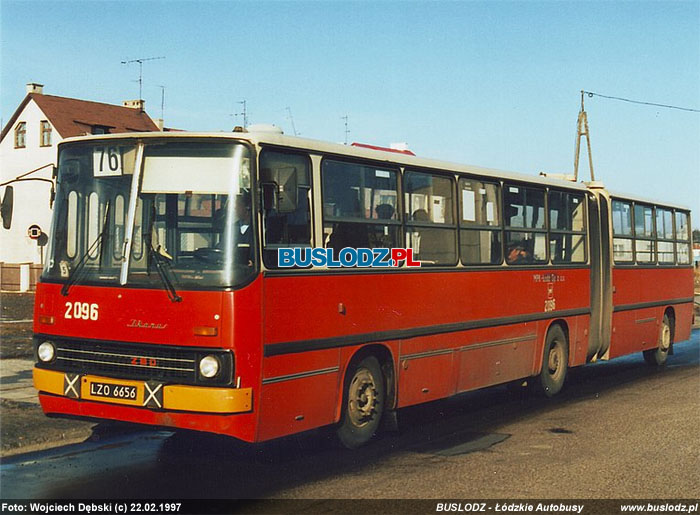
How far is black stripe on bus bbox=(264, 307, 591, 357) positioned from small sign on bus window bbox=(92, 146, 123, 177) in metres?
2.07

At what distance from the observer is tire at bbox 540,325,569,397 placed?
45.6ft

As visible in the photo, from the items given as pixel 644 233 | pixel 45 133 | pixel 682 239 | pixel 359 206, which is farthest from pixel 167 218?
pixel 45 133

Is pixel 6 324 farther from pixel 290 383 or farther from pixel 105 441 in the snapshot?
pixel 290 383

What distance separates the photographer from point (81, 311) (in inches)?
332

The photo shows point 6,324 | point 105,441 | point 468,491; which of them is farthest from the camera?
point 6,324

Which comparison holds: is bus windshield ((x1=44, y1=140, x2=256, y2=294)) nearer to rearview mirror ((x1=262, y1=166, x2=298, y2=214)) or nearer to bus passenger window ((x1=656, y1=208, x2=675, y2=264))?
rearview mirror ((x1=262, y1=166, x2=298, y2=214))

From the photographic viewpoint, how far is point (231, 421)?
7.81 m

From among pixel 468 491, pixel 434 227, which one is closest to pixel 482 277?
pixel 434 227

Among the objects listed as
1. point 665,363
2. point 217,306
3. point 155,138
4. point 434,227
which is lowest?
point 665,363

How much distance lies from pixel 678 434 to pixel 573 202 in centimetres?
527

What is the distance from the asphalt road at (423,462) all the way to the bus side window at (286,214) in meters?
1.92

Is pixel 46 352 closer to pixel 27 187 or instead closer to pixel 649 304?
pixel 649 304

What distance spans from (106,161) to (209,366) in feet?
7.01

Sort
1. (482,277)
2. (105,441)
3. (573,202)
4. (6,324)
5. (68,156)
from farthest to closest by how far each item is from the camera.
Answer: (6,324) < (573,202) < (482,277) < (105,441) < (68,156)
